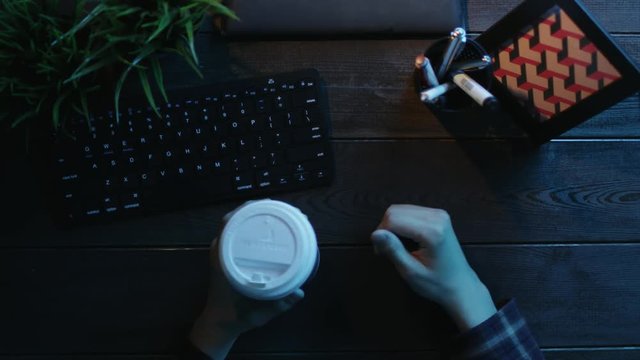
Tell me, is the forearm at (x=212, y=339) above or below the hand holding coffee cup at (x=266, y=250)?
below

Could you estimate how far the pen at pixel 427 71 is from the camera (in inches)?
25.0

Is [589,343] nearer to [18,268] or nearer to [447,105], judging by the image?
[447,105]

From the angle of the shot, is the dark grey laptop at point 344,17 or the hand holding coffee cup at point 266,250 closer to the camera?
the hand holding coffee cup at point 266,250

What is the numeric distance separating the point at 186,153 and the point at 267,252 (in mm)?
212

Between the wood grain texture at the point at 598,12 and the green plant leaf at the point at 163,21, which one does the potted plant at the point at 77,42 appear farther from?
the wood grain texture at the point at 598,12

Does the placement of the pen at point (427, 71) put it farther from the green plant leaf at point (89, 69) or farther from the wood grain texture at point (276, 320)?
Answer: the green plant leaf at point (89, 69)

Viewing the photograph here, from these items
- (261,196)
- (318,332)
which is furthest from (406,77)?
(318,332)

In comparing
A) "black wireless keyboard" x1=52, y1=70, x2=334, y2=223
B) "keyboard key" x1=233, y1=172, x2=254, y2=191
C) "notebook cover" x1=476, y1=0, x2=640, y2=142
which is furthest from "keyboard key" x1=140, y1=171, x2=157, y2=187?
"notebook cover" x1=476, y1=0, x2=640, y2=142

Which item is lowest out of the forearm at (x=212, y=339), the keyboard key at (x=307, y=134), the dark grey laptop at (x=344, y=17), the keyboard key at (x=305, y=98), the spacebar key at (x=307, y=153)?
the forearm at (x=212, y=339)

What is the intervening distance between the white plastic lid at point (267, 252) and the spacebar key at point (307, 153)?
0.13m

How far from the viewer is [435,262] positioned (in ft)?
2.19

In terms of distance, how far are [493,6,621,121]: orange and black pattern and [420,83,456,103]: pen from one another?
0.27 feet

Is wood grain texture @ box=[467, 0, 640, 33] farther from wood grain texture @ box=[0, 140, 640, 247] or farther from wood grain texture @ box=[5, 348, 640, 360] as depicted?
wood grain texture @ box=[5, 348, 640, 360]

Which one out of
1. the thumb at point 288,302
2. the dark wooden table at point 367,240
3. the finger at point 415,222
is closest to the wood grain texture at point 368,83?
the dark wooden table at point 367,240
